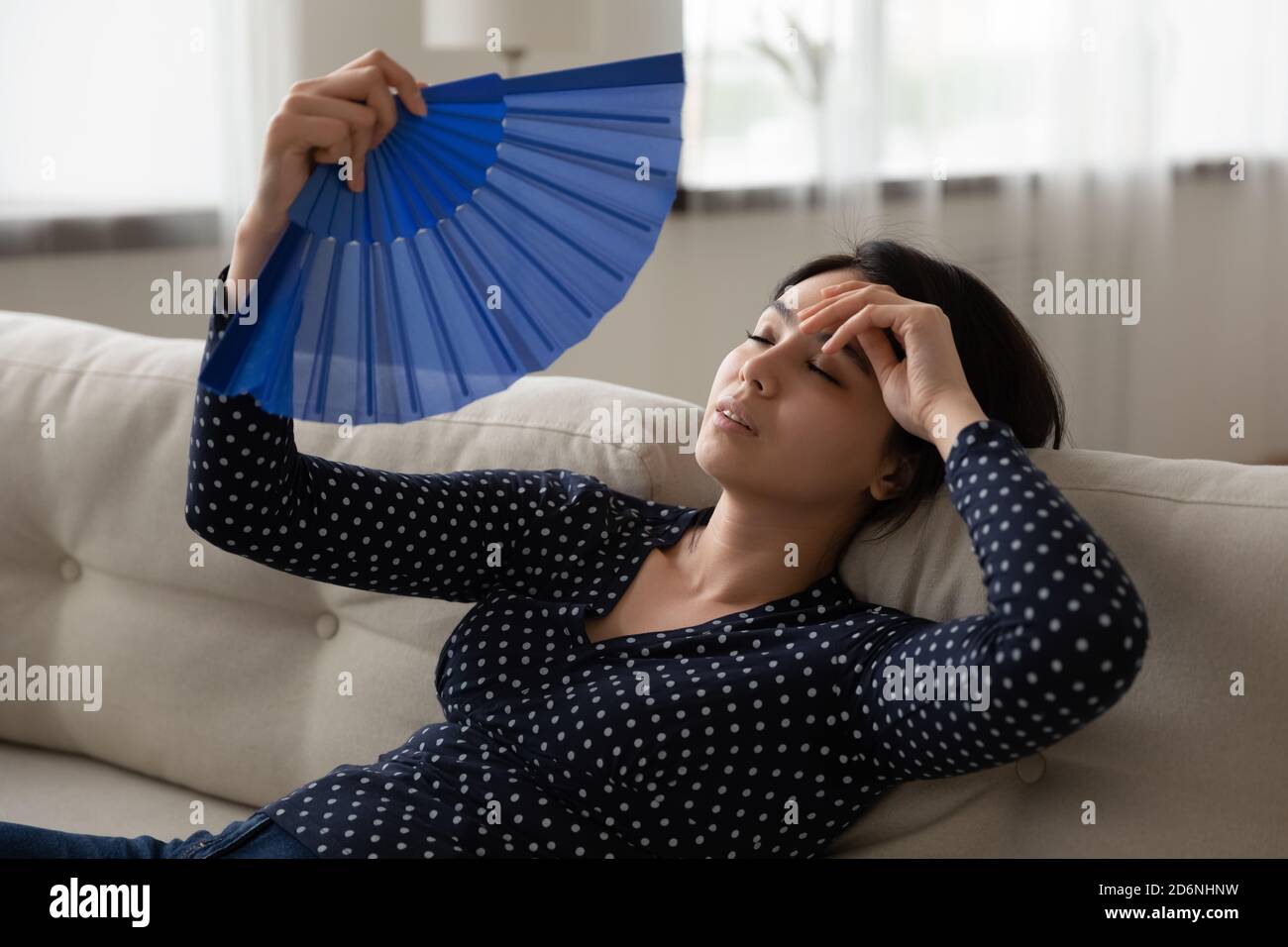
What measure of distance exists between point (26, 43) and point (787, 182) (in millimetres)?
1910

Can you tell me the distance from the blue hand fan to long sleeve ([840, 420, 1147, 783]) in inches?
14.0

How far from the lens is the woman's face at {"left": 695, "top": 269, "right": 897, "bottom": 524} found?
1186mm

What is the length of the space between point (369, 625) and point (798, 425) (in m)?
0.60

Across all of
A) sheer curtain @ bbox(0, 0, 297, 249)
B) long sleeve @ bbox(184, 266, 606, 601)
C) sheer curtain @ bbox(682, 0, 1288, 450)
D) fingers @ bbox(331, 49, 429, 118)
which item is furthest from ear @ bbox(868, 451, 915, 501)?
sheer curtain @ bbox(682, 0, 1288, 450)

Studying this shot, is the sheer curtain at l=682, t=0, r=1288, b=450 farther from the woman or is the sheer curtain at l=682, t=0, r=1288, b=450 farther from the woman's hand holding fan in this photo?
the woman's hand holding fan

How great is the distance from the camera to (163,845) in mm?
1246

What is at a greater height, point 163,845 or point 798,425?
point 798,425

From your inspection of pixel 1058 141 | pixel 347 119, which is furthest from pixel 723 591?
pixel 1058 141

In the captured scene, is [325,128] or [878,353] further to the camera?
[878,353]

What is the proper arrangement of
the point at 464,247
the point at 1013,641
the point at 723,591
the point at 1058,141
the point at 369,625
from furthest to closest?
the point at 1058,141 < the point at 369,625 < the point at 723,591 < the point at 464,247 < the point at 1013,641

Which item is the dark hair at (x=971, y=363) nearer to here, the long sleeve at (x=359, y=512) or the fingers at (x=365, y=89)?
the long sleeve at (x=359, y=512)

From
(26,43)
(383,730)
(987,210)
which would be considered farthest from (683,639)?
(987,210)

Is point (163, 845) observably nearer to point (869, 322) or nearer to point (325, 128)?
point (325, 128)

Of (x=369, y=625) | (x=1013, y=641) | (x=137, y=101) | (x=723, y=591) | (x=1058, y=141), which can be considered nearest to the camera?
(x=1013, y=641)
